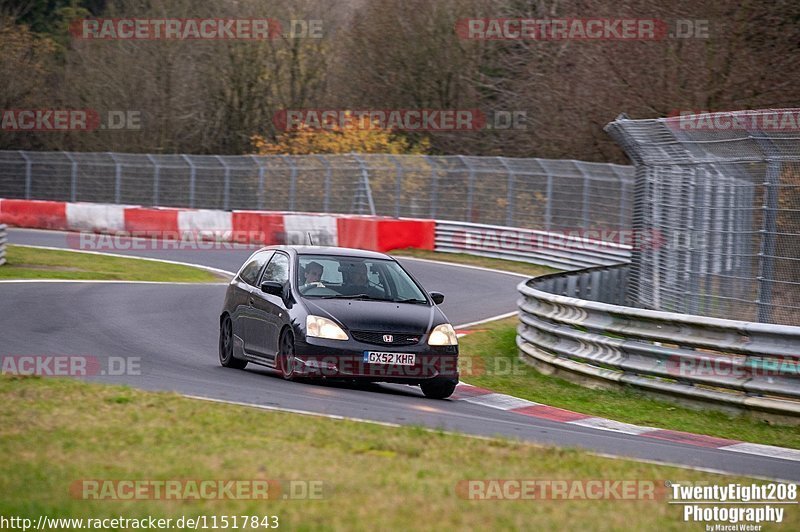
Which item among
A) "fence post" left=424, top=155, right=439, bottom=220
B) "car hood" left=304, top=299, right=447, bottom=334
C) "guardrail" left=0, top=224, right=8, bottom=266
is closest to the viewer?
"car hood" left=304, top=299, right=447, bottom=334

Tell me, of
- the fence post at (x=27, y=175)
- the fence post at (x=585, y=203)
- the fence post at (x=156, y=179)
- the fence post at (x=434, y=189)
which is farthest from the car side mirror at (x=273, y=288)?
the fence post at (x=27, y=175)

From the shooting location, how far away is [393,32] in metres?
46.6

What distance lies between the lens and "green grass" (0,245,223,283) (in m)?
24.5

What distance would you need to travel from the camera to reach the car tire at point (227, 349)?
12966 mm

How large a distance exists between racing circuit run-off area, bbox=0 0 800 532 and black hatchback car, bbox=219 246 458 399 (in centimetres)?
3

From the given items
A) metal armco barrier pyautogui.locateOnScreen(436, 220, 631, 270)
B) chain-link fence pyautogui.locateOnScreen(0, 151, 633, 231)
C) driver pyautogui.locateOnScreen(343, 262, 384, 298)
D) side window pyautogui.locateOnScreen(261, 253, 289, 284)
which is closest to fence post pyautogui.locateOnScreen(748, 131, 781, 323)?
driver pyautogui.locateOnScreen(343, 262, 384, 298)

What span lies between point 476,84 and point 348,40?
672 cm

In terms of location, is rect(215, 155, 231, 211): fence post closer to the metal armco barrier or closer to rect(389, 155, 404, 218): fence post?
rect(389, 155, 404, 218): fence post

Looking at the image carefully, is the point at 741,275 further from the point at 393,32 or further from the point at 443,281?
the point at 393,32

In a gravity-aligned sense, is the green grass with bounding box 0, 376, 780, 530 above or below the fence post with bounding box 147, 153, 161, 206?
below

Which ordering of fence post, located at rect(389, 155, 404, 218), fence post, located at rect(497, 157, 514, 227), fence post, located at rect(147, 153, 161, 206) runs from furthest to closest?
fence post, located at rect(147, 153, 161, 206)
fence post, located at rect(389, 155, 404, 218)
fence post, located at rect(497, 157, 514, 227)

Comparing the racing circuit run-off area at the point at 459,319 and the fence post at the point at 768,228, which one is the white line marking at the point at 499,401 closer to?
the racing circuit run-off area at the point at 459,319

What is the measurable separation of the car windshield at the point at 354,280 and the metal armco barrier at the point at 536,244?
14.9m

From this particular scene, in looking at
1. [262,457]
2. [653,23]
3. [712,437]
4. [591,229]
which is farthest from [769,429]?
[653,23]
